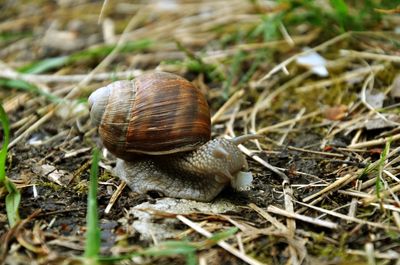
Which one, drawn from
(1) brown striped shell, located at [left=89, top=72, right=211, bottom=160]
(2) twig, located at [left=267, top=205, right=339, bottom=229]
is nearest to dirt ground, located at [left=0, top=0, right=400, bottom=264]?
(2) twig, located at [left=267, top=205, right=339, bottom=229]

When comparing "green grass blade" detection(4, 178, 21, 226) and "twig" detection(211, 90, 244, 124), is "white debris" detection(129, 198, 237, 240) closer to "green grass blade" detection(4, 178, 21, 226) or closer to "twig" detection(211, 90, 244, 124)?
"green grass blade" detection(4, 178, 21, 226)

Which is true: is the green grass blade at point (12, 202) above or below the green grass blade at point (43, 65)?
above

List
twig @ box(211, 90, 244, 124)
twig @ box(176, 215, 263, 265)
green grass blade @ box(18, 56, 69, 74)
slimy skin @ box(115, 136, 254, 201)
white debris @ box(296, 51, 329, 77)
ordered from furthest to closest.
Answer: green grass blade @ box(18, 56, 69, 74) < white debris @ box(296, 51, 329, 77) < twig @ box(211, 90, 244, 124) < slimy skin @ box(115, 136, 254, 201) < twig @ box(176, 215, 263, 265)

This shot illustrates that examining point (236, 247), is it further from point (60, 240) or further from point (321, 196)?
point (60, 240)

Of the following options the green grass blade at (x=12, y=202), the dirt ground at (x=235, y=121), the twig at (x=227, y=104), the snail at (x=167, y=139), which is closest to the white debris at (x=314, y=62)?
the dirt ground at (x=235, y=121)

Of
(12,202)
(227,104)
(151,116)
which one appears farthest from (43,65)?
(12,202)

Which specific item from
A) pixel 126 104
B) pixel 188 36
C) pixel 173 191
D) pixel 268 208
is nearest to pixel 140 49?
pixel 188 36

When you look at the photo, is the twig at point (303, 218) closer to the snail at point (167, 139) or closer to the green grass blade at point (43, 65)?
the snail at point (167, 139)

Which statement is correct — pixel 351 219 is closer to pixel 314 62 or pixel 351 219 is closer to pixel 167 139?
pixel 167 139
